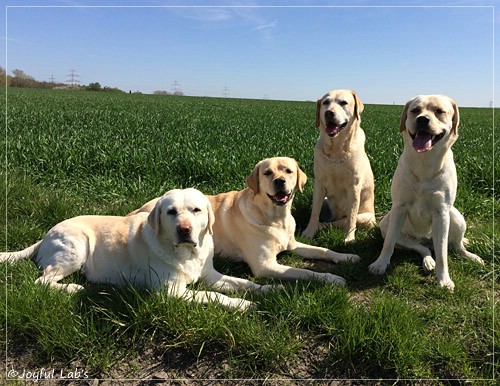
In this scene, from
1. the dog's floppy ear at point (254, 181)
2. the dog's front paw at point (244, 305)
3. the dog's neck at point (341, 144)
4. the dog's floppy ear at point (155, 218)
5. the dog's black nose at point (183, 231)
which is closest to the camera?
the dog's front paw at point (244, 305)

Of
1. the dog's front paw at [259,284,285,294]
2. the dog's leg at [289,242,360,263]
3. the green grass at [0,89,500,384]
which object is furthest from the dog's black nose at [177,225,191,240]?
the dog's leg at [289,242,360,263]

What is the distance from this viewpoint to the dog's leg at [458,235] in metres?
4.00

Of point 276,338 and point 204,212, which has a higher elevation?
point 204,212

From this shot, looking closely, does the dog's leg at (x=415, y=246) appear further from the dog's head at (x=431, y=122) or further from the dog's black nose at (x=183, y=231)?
the dog's black nose at (x=183, y=231)

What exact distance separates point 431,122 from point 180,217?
2.40m

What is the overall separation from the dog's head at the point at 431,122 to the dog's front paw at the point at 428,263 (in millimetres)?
1234

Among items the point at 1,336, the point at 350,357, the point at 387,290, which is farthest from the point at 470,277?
the point at 1,336

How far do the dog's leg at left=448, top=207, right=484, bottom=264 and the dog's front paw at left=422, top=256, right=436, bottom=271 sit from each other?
354 millimetres

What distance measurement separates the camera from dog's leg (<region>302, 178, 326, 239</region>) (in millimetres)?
5098

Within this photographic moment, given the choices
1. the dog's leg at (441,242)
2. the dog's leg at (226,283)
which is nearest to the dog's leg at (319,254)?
the dog's leg at (441,242)

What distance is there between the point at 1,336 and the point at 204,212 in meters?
1.82

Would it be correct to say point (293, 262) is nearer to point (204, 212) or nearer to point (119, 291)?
point (204, 212)

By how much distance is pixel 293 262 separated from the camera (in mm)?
4391

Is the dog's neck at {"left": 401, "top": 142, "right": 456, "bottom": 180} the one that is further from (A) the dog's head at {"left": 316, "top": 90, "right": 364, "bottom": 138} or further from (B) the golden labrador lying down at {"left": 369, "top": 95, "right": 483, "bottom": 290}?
(A) the dog's head at {"left": 316, "top": 90, "right": 364, "bottom": 138}
